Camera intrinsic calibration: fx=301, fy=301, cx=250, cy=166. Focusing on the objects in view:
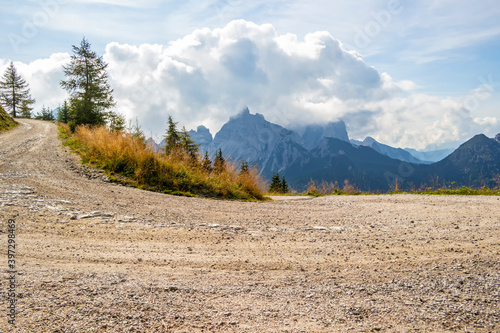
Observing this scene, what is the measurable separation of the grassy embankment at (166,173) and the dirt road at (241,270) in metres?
3.81

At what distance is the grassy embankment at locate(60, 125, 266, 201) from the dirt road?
12.5ft

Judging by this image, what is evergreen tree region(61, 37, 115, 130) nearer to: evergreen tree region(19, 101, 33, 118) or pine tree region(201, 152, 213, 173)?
pine tree region(201, 152, 213, 173)

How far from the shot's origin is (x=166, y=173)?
12445 mm

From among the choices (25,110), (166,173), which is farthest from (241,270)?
(25,110)

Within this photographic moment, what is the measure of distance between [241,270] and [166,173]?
887 cm

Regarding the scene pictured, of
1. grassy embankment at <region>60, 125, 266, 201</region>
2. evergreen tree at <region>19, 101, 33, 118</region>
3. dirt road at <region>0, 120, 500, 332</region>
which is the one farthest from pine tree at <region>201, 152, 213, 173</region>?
evergreen tree at <region>19, 101, 33, 118</region>

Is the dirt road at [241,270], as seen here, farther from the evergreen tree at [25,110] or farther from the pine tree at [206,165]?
the evergreen tree at [25,110]

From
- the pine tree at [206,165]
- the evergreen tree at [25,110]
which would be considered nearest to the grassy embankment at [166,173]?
the pine tree at [206,165]

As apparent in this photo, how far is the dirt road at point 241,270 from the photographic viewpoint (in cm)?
297

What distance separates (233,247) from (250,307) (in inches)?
84.6

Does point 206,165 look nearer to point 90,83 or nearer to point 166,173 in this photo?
point 166,173

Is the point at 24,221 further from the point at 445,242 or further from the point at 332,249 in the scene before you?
the point at 445,242

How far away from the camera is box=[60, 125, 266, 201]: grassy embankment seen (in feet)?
39.3

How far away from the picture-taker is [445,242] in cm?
556
